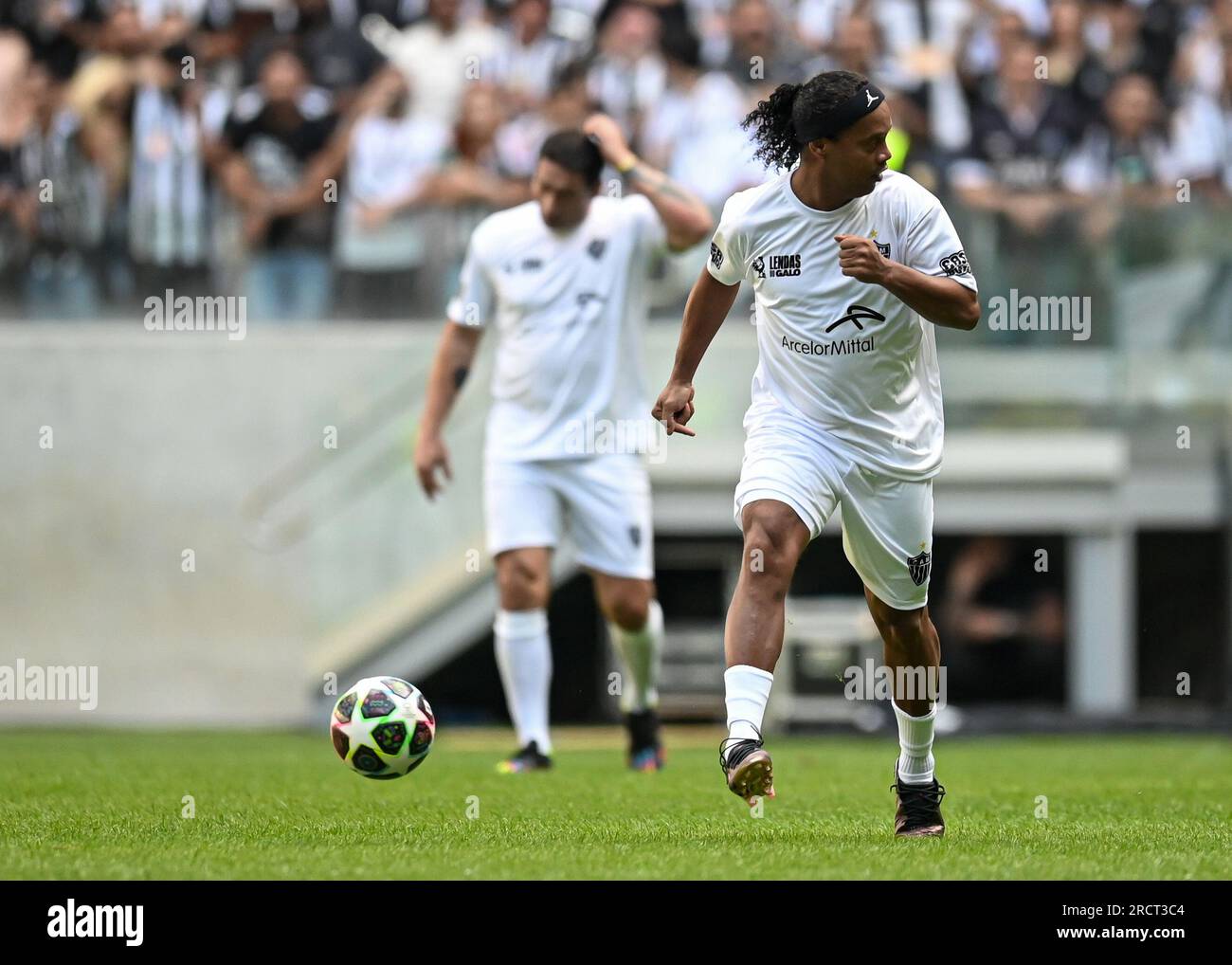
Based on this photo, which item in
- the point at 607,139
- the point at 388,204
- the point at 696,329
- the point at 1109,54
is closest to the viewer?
the point at 696,329

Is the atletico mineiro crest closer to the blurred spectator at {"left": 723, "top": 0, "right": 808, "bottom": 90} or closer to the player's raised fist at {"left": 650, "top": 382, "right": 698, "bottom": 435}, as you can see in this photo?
the player's raised fist at {"left": 650, "top": 382, "right": 698, "bottom": 435}

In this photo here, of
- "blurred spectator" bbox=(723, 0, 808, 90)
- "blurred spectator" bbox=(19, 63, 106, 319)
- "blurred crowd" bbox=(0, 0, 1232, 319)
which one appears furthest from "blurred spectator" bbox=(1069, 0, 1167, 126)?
"blurred spectator" bbox=(19, 63, 106, 319)

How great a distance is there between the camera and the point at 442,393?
34.1 feet

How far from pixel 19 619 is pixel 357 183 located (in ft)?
16.0

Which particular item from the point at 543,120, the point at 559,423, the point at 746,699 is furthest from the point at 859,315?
the point at 543,120

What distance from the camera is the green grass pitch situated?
6055 millimetres

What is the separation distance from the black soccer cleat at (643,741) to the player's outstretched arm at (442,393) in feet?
4.82

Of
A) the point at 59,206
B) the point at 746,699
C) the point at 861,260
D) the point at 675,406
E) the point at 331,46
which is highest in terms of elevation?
the point at 331,46

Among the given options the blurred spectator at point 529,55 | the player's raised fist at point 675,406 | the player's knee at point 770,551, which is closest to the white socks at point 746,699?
the player's knee at point 770,551

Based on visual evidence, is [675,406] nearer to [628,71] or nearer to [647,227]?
[647,227]

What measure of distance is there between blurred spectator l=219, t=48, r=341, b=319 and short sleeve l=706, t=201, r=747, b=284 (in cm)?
889

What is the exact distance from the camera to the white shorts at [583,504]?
33.9ft

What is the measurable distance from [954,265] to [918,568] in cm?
100

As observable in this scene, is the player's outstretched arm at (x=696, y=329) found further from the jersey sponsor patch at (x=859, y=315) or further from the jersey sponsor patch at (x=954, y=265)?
the jersey sponsor patch at (x=954, y=265)
